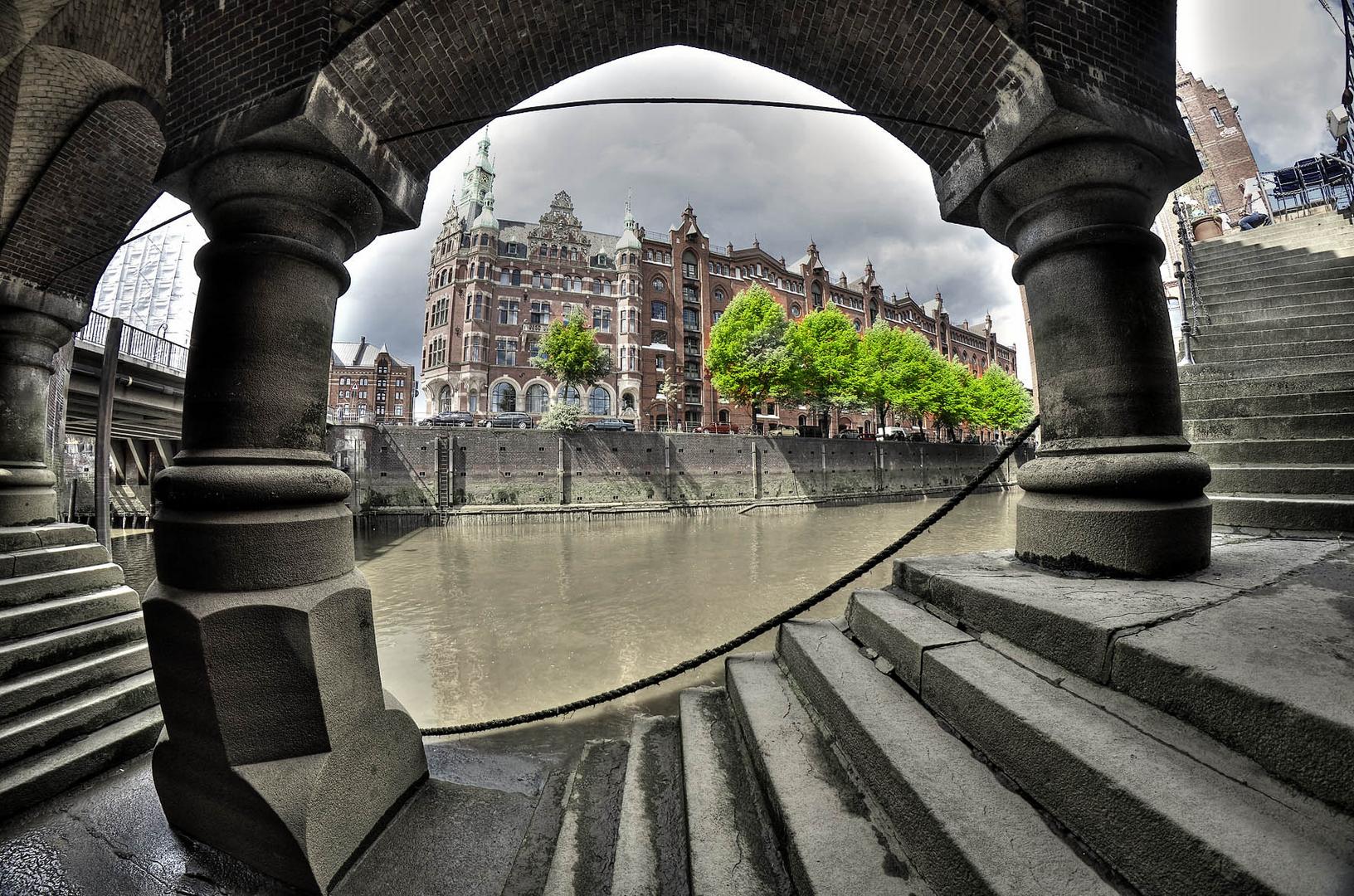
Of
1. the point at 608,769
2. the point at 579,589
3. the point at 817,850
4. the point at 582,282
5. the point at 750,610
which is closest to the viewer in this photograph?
the point at 817,850

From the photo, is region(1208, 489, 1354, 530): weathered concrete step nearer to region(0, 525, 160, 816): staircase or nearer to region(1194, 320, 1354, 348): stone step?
region(1194, 320, 1354, 348): stone step

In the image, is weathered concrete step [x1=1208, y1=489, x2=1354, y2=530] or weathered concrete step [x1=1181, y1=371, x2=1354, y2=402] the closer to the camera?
weathered concrete step [x1=1208, y1=489, x2=1354, y2=530]

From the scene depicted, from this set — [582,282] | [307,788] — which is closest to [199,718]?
[307,788]

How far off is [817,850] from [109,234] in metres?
6.63

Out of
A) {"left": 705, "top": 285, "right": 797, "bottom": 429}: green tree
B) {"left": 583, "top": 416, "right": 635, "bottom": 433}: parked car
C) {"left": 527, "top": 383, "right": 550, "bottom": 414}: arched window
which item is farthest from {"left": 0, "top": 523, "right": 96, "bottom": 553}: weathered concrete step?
{"left": 527, "top": 383, "right": 550, "bottom": 414}: arched window

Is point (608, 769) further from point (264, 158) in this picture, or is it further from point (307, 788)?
point (264, 158)

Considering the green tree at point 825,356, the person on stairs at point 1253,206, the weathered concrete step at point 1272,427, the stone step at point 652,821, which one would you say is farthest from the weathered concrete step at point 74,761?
the green tree at point 825,356

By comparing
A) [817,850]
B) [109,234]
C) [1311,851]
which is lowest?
[817,850]

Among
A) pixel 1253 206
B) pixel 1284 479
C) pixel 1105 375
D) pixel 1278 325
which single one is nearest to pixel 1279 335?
pixel 1278 325

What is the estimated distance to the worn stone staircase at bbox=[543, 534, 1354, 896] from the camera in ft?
3.67

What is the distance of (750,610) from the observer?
7590 millimetres

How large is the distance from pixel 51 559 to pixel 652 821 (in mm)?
4476

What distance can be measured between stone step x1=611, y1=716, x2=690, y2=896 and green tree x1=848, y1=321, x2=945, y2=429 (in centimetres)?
3937

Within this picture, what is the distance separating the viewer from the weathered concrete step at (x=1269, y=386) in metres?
4.39
